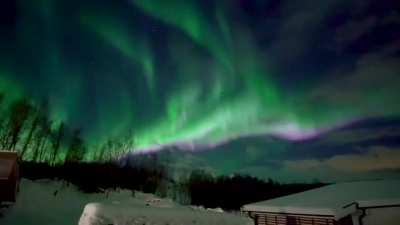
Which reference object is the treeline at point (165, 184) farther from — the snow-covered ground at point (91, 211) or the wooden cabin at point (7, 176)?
the wooden cabin at point (7, 176)

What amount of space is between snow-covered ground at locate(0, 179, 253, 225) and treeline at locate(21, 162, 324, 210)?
1.88 meters

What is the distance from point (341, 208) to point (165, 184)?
144 feet

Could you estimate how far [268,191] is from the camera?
57.8 m

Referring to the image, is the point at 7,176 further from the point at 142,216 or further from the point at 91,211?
the point at 142,216

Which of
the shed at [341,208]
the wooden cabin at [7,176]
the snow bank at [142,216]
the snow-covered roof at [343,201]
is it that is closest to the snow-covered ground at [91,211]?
the snow bank at [142,216]

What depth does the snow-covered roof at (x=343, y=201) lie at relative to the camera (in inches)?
648

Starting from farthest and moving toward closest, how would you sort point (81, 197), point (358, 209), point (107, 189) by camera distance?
point (107, 189) → point (81, 197) → point (358, 209)

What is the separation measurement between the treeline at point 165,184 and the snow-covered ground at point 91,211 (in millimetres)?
1878

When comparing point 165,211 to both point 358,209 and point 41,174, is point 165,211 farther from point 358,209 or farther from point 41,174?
point 41,174

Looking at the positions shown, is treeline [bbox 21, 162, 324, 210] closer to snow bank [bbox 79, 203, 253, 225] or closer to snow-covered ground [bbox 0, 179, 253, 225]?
snow-covered ground [bbox 0, 179, 253, 225]

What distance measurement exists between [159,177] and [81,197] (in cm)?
1875

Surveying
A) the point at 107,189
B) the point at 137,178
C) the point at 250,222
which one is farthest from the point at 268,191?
the point at 250,222

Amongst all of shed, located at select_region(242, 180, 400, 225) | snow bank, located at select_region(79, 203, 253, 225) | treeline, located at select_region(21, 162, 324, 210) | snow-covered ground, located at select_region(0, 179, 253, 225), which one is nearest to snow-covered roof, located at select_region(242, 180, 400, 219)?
shed, located at select_region(242, 180, 400, 225)

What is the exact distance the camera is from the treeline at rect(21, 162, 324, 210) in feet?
140
